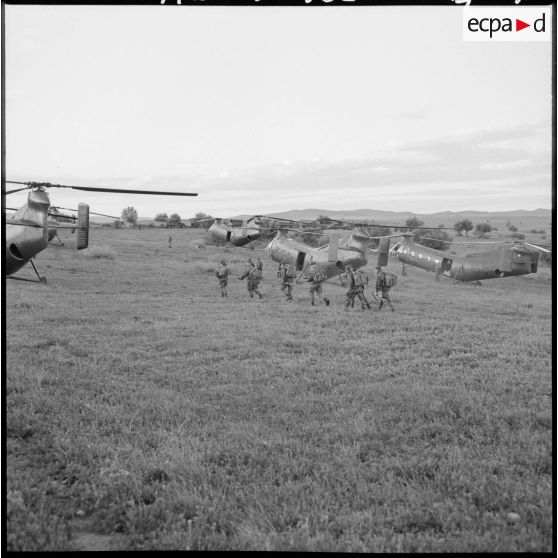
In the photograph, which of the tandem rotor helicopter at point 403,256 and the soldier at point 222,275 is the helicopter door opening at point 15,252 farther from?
the tandem rotor helicopter at point 403,256

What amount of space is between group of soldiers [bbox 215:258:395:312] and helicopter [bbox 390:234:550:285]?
80.0 inches

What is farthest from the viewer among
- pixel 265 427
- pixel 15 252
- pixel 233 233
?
pixel 233 233

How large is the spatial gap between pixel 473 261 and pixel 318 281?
5028 mm

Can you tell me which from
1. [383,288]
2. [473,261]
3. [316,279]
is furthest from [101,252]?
[473,261]

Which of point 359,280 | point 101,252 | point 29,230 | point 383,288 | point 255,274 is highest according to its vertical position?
point 29,230

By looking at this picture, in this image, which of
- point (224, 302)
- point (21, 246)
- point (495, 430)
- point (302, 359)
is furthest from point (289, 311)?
point (495, 430)

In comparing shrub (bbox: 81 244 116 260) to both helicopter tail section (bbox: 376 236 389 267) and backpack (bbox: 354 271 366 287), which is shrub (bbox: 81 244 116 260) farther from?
helicopter tail section (bbox: 376 236 389 267)

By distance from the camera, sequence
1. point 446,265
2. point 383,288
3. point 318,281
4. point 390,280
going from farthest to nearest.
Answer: point 446,265 < point 318,281 < point 390,280 < point 383,288

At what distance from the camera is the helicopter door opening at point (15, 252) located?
9.93 metres

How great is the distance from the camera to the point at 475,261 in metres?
15.3

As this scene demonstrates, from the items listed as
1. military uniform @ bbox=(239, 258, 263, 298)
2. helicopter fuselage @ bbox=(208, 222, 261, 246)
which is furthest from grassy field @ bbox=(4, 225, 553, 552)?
military uniform @ bbox=(239, 258, 263, 298)

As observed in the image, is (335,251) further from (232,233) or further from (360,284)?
(232,233)

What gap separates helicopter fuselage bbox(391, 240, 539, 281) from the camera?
13.5 m

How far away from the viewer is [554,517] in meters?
5.02
